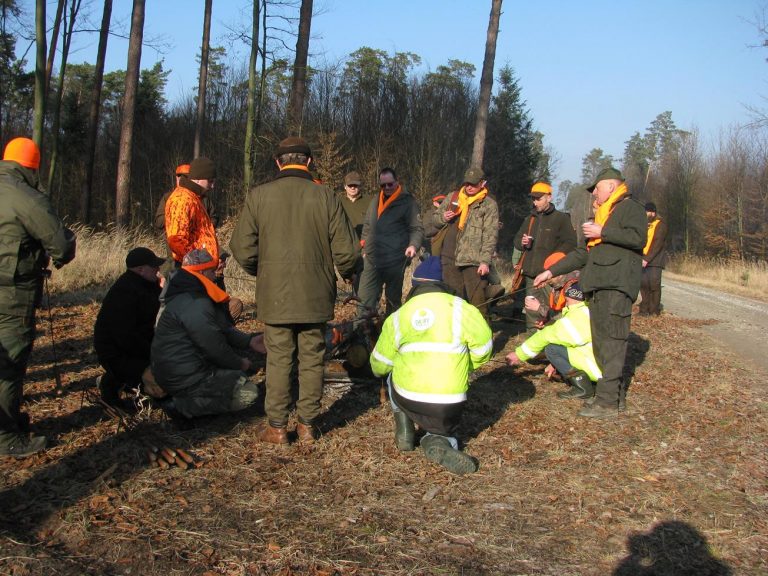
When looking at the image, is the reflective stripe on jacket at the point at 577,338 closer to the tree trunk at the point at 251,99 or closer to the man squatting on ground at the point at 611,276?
the man squatting on ground at the point at 611,276

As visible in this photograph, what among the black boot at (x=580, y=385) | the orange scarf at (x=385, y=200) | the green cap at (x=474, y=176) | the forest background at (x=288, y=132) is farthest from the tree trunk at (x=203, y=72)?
the black boot at (x=580, y=385)

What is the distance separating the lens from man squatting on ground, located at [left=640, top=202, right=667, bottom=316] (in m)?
11.0

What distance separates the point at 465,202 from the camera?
7.56 metres

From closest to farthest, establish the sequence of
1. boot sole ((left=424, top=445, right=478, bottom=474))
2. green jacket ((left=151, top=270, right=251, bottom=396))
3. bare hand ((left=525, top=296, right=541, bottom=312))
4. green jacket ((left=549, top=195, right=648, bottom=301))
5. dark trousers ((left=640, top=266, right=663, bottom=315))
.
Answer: boot sole ((left=424, top=445, right=478, bottom=474)) < green jacket ((left=151, top=270, right=251, bottom=396)) < green jacket ((left=549, top=195, right=648, bottom=301)) < bare hand ((left=525, top=296, right=541, bottom=312)) < dark trousers ((left=640, top=266, right=663, bottom=315))

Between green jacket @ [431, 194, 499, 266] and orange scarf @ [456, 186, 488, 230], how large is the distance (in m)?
0.04

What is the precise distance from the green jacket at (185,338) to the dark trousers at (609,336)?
10.1 ft

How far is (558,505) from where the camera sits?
3.76 meters

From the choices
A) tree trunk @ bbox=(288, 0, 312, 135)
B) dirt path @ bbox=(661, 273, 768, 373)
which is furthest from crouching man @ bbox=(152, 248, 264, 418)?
tree trunk @ bbox=(288, 0, 312, 135)

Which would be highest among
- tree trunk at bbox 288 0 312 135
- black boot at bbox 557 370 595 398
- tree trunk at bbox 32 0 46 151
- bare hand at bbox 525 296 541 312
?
tree trunk at bbox 288 0 312 135

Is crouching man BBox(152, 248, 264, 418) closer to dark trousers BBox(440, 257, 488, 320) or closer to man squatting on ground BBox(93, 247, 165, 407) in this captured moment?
man squatting on ground BBox(93, 247, 165, 407)

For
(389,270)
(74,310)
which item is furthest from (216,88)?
(389,270)

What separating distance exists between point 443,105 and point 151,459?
71.2ft

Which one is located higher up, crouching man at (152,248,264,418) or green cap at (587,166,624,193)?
green cap at (587,166,624,193)

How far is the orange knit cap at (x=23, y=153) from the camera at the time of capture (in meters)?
4.16
